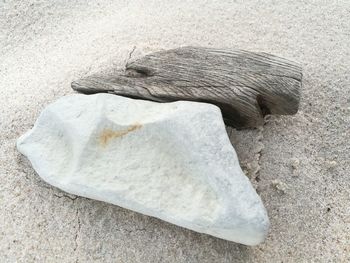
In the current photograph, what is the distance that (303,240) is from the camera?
1514mm

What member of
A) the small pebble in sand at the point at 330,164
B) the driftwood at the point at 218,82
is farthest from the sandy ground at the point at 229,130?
the driftwood at the point at 218,82

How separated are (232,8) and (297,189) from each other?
0.98m

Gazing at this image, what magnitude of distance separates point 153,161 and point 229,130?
368 mm

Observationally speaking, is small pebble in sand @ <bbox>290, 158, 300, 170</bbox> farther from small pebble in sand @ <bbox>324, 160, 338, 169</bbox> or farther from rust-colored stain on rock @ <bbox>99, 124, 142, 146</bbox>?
rust-colored stain on rock @ <bbox>99, 124, 142, 146</bbox>

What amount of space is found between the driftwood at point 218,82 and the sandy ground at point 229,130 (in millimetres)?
135

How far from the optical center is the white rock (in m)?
1.33

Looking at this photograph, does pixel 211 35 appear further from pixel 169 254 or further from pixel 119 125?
pixel 169 254

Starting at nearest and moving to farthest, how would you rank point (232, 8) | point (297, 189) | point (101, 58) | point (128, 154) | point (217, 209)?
1. point (217, 209)
2. point (128, 154)
3. point (297, 189)
4. point (101, 58)
5. point (232, 8)

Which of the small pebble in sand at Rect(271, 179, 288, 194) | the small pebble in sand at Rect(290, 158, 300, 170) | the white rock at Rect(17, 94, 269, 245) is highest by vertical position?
the white rock at Rect(17, 94, 269, 245)

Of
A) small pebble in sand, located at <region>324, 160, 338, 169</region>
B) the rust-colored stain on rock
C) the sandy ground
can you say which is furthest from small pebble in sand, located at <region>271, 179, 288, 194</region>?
the rust-colored stain on rock

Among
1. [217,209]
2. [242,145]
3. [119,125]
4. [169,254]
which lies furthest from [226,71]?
[169,254]

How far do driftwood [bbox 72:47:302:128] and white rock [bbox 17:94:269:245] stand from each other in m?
0.09

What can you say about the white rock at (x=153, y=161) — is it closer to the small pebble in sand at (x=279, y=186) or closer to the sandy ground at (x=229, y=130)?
the sandy ground at (x=229, y=130)

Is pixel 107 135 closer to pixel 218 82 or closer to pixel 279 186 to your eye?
pixel 218 82
